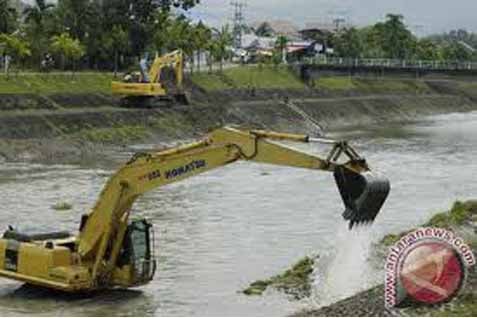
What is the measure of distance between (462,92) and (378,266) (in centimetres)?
10685

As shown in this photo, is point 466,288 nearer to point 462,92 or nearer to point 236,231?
point 236,231

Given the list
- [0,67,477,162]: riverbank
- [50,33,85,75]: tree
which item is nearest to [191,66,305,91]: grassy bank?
[0,67,477,162]: riverbank

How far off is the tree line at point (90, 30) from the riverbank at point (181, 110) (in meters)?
3.13

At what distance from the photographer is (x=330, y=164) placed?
1734 centimetres

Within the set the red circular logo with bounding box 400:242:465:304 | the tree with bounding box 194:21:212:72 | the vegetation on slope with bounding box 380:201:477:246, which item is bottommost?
the vegetation on slope with bounding box 380:201:477:246

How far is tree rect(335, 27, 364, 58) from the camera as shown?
13100cm

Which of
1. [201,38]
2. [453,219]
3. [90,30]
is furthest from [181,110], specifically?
[453,219]

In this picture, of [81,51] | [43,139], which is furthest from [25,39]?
[43,139]

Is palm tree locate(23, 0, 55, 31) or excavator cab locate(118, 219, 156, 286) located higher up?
palm tree locate(23, 0, 55, 31)

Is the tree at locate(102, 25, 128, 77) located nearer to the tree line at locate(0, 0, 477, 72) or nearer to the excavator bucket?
the tree line at locate(0, 0, 477, 72)

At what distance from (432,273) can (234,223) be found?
16.7m

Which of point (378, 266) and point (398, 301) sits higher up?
point (398, 301)

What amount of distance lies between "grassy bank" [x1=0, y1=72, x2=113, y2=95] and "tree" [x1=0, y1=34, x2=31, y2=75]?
183cm

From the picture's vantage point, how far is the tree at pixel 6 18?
67.3 meters
